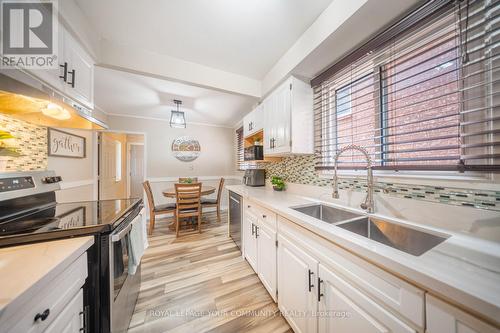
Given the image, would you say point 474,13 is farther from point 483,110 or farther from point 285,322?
point 285,322

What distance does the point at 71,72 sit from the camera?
1277 mm

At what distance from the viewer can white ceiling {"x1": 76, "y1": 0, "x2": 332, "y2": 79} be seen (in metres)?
1.27

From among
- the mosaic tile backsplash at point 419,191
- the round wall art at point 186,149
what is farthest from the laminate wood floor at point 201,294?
the round wall art at point 186,149

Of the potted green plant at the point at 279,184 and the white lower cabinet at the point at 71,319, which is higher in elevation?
the potted green plant at the point at 279,184

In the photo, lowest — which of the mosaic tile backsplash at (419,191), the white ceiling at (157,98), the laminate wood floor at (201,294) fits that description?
the laminate wood floor at (201,294)

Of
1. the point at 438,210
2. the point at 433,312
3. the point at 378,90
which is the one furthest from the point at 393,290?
the point at 378,90

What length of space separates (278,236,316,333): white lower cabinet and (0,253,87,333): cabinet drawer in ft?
3.79

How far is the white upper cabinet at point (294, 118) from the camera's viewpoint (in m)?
1.79

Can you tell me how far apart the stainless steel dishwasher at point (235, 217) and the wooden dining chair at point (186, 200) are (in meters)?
0.68

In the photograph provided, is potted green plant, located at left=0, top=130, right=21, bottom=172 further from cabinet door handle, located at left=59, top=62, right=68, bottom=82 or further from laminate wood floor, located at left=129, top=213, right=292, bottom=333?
laminate wood floor, located at left=129, top=213, right=292, bottom=333

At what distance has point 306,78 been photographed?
187 centimetres

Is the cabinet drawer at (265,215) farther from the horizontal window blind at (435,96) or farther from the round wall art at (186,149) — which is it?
the round wall art at (186,149)

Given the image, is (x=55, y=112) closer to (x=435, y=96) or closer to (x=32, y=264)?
(x=32, y=264)

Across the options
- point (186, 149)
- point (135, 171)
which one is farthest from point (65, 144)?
point (135, 171)
